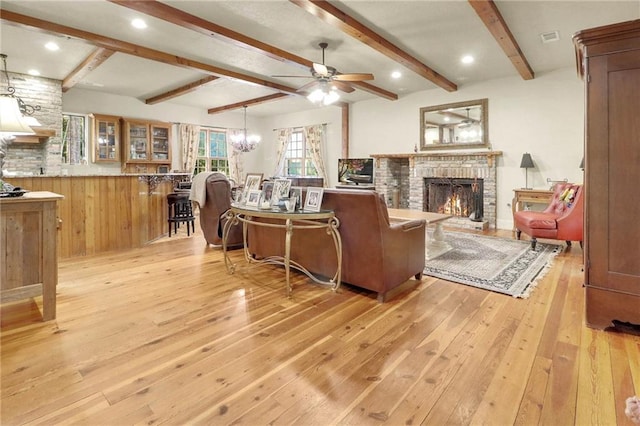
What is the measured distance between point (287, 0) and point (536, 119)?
4.85m

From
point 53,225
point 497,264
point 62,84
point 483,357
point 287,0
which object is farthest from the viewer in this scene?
point 62,84

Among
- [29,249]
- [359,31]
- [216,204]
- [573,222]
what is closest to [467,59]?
[359,31]

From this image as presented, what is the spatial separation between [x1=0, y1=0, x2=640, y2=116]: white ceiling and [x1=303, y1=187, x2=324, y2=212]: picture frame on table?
208cm

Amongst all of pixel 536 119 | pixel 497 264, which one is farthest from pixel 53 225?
pixel 536 119

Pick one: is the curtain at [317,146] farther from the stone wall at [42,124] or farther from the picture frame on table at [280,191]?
the picture frame on table at [280,191]

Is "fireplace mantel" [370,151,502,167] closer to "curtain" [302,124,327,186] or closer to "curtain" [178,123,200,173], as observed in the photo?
"curtain" [302,124,327,186]

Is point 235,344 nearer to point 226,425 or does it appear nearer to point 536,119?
point 226,425

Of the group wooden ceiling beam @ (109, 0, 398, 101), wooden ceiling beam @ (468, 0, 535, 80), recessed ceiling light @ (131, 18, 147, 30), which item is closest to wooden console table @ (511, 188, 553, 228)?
wooden ceiling beam @ (468, 0, 535, 80)

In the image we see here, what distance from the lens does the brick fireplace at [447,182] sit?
6434 millimetres

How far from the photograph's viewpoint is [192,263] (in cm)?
389

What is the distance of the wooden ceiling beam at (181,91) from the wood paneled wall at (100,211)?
254cm

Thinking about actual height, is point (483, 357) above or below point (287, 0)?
below

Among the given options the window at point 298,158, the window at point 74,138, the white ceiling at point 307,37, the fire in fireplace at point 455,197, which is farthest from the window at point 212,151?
the fire in fireplace at point 455,197

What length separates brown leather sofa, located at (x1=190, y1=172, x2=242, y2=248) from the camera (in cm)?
438
